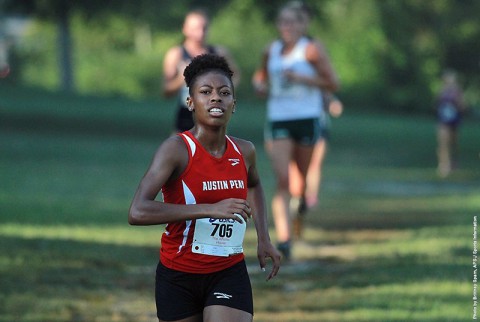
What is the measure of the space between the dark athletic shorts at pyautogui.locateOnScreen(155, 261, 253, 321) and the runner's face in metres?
0.73

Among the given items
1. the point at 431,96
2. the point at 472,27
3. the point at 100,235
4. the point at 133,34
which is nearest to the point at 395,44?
the point at 431,96

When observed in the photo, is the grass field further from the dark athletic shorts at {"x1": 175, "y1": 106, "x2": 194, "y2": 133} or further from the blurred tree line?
the blurred tree line

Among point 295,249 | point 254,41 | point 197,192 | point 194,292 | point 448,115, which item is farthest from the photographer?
point 254,41

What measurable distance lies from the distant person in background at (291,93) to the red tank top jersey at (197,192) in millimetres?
5713

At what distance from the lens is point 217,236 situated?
20.6ft

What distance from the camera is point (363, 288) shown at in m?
10.4

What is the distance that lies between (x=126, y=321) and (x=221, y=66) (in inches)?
121

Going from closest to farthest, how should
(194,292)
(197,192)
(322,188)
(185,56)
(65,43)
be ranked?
(197,192)
(194,292)
(185,56)
(322,188)
(65,43)

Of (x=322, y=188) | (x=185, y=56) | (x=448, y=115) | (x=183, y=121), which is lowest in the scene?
(x=322, y=188)

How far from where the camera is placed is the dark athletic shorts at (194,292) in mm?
6324

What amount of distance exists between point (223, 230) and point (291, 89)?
20.6 ft

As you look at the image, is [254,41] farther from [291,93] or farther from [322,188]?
[291,93]

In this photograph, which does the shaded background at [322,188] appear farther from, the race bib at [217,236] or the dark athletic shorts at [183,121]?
the race bib at [217,236]

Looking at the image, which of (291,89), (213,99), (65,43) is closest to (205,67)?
(213,99)
